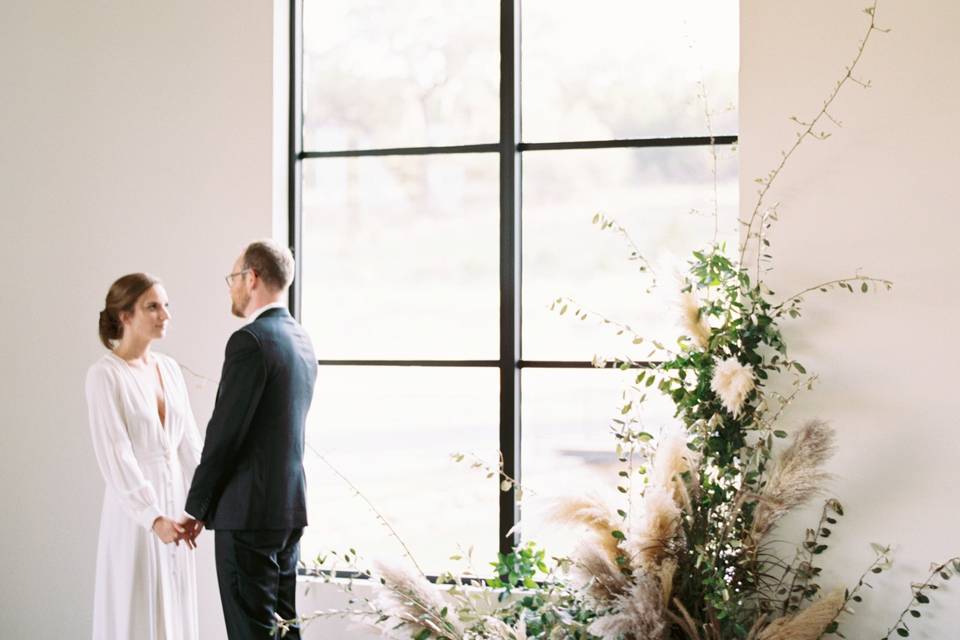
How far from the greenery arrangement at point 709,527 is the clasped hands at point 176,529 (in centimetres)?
82

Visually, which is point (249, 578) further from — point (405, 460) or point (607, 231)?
point (607, 231)

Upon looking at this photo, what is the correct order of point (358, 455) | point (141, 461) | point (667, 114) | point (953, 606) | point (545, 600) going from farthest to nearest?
point (358, 455) → point (667, 114) → point (141, 461) → point (953, 606) → point (545, 600)

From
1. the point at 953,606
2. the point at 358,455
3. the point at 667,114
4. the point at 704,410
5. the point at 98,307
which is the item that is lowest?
the point at 953,606

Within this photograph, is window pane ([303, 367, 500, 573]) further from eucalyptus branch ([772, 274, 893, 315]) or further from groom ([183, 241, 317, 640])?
eucalyptus branch ([772, 274, 893, 315])

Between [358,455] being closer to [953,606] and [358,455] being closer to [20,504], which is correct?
[20,504]

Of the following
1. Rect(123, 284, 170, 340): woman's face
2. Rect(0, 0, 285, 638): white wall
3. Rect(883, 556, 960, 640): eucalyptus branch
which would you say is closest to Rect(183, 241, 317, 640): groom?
Rect(123, 284, 170, 340): woman's face

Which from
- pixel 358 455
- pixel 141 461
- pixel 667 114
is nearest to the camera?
pixel 141 461

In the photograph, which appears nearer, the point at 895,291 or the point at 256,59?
the point at 895,291

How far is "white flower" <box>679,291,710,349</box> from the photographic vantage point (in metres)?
3.38

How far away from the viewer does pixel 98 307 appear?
4.59 metres

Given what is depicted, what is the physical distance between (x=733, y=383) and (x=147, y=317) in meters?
2.08

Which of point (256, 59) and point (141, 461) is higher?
point (256, 59)

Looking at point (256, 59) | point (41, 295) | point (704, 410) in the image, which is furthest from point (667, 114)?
point (41, 295)

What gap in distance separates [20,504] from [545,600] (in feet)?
8.56
